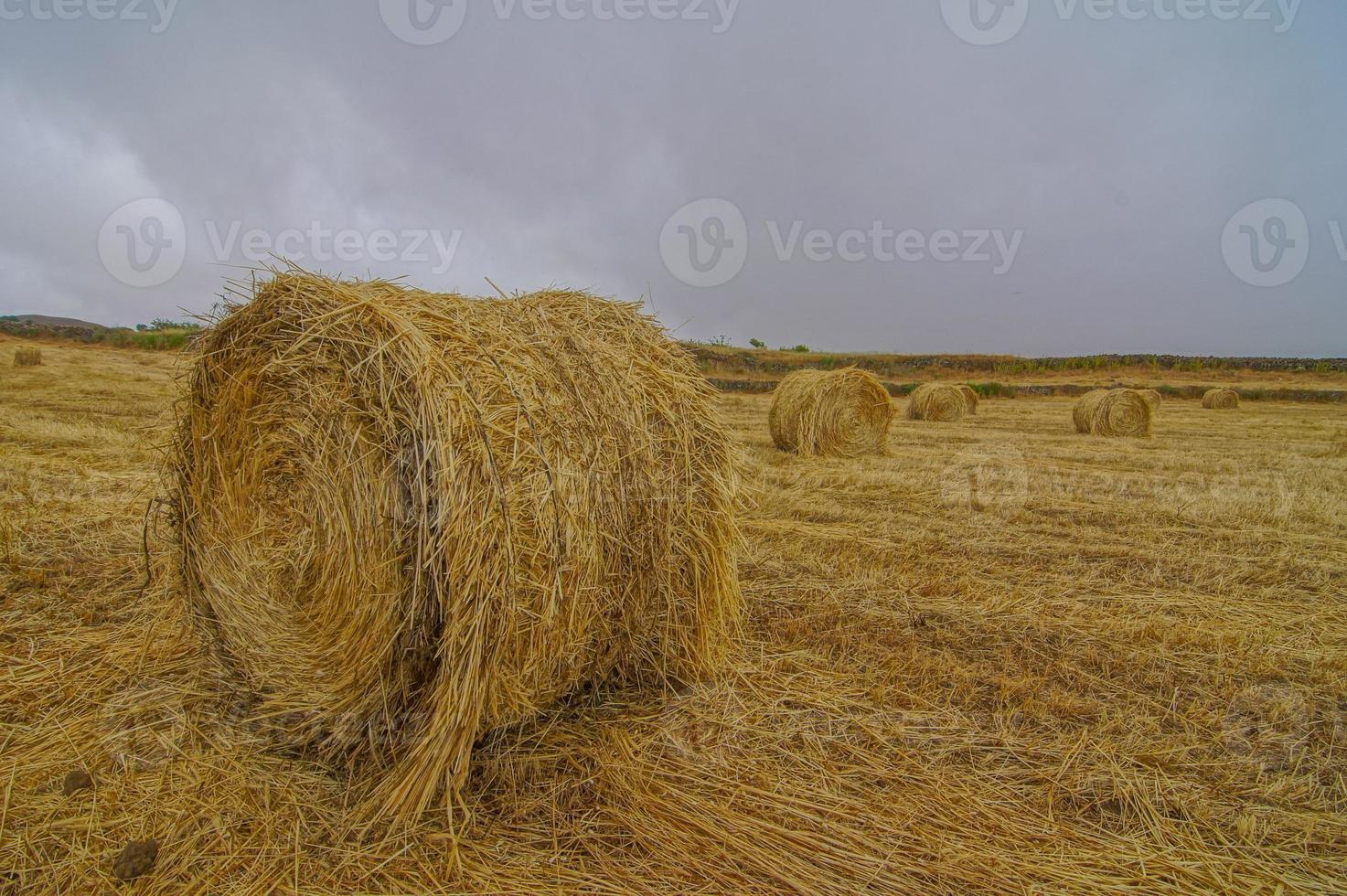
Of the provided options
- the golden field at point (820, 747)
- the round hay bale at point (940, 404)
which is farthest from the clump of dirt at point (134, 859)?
the round hay bale at point (940, 404)

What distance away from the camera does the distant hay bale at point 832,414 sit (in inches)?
463

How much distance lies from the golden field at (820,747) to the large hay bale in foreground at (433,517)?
0.27 metres

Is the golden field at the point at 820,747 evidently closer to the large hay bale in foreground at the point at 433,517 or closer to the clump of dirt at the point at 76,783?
the clump of dirt at the point at 76,783

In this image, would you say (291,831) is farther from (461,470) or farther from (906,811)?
(906,811)

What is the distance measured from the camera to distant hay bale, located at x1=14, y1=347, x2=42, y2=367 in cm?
1980

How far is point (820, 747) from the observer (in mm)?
2934

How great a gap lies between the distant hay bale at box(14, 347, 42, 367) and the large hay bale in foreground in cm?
2326

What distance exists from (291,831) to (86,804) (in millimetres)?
775

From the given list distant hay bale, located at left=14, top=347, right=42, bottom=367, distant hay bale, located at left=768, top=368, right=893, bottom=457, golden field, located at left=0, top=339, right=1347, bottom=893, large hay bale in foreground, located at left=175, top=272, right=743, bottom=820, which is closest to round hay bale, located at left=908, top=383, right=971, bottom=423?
distant hay bale, located at left=768, top=368, right=893, bottom=457

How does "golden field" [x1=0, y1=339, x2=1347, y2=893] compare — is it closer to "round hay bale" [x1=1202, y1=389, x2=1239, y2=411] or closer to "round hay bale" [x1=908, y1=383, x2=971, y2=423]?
"round hay bale" [x1=908, y1=383, x2=971, y2=423]

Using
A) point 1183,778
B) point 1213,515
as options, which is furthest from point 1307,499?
point 1183,778

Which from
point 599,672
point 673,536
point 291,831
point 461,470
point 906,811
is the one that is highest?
point 461,470

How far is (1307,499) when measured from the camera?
8.16 m

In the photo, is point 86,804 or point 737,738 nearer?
point 86,804
